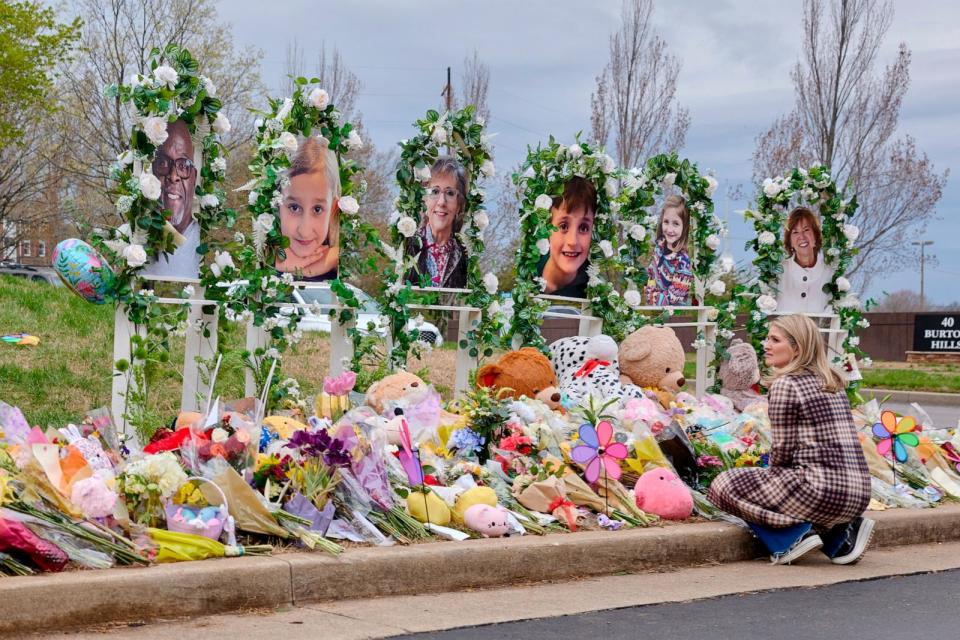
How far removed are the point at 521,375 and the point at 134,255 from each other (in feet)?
9.51

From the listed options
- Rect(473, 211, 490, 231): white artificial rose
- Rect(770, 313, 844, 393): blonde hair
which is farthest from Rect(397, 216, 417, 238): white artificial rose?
Rect(770, 313, 844, 393): blonde hair

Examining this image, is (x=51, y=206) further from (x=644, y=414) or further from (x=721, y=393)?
A: (x=644, y=414)

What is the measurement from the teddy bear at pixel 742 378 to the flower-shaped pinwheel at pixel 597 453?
432cm

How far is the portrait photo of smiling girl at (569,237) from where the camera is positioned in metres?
10.8

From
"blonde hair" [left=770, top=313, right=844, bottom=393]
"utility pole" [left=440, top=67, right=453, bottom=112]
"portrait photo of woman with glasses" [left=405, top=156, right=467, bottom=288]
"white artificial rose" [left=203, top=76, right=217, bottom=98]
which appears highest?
"utility pole" [left=440, top=67, right=453, bottom=112]

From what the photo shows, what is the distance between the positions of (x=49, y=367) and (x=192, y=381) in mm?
3117

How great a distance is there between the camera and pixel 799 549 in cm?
622

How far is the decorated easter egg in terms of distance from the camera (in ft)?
26.6

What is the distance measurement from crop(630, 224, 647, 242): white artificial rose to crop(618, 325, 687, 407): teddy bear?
189cm

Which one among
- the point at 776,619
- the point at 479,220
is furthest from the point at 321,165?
the point at 776,619

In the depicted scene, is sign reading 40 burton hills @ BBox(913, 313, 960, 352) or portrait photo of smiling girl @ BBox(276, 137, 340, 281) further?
sign reading 40 burton hills @ BBox(913, 313, 960, 352)

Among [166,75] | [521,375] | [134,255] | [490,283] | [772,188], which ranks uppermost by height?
[166,75]

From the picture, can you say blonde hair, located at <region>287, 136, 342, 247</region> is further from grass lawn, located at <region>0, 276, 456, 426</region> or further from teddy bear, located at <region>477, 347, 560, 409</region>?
teddy bear, located at <region>477, 347, 560, 409</region>

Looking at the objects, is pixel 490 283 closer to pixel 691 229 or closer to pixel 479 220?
pixel 479 220
